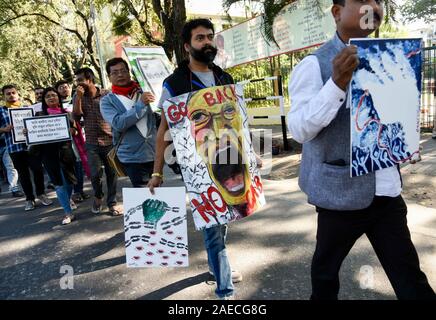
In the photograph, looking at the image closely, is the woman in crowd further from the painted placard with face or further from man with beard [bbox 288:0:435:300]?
man with beard [bbox 288:0:435:300]

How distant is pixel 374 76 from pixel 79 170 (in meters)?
5.58

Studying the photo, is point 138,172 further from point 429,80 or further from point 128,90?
point 429,80

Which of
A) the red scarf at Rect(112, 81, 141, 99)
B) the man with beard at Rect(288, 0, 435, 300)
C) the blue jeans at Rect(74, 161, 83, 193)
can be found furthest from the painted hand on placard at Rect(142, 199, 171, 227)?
the blue jeans at Rect(74, 161, 83, 193)

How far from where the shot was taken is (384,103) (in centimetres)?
177

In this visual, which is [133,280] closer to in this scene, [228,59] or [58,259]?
[58,259]

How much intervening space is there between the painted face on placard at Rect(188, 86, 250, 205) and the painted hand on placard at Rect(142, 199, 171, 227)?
1.35 ft

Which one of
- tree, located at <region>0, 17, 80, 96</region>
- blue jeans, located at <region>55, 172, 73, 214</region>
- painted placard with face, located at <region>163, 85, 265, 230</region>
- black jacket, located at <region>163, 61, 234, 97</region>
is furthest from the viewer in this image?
tree, located at <region>0, 17, 80, 96</region>

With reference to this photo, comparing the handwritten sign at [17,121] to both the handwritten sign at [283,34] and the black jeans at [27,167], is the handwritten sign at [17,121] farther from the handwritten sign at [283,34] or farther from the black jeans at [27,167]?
the handwritten sign at [283,34]

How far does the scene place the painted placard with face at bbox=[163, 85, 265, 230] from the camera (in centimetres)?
249

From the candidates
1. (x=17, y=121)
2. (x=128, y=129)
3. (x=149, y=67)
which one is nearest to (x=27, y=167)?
(x=17, y=121)

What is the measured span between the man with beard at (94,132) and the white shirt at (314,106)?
396 centimetres

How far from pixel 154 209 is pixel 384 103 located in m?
1.57

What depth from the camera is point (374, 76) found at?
1703 mm

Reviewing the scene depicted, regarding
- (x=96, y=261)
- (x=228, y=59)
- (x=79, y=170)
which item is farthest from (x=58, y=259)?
(x=228, y=59)
